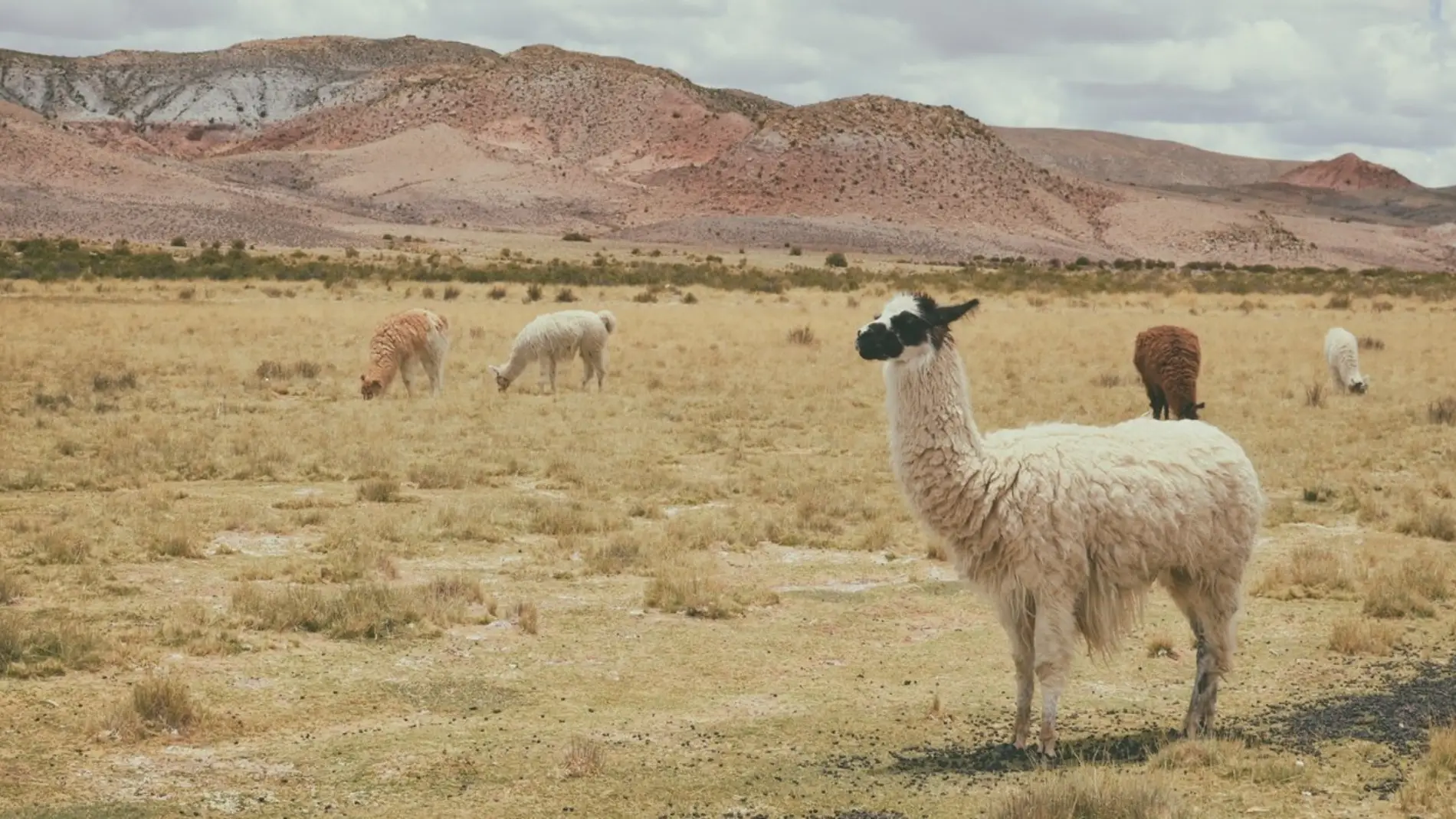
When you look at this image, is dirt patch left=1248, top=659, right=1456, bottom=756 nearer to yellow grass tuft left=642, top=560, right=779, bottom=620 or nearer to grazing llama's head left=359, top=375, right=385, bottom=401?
yellow grass tuft left=642, top=560, right=779, bottom=620

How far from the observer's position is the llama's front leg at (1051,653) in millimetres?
7492

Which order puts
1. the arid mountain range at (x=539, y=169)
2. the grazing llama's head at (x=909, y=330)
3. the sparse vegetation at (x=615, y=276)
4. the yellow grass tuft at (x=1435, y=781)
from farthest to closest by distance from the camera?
the arid mountain range at (x=539, y=169) → the sparse vegetation at (x=615, y=276) → the grazing llama's head at (x=909, y=330) → the yellow grass tuft at (x=1435, y=781)

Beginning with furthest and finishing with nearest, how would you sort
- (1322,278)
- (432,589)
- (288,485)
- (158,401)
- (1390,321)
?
1. (1322,278)
2. (1390,321)
3. (158,401)
4. (288,485)
5. (432,589)

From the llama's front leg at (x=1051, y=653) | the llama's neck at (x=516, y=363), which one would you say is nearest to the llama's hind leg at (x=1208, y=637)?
the llama's front leg at (x=1051, y=653)

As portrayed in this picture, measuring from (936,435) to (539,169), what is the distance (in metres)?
116

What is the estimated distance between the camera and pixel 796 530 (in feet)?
44.9

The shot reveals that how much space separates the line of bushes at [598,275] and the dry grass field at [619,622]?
2702cm

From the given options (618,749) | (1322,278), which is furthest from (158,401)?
(1322,278)

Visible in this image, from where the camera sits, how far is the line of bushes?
49062mm

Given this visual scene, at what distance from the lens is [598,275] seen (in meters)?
52.8

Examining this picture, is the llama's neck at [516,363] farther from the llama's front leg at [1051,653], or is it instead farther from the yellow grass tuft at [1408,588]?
the llama's front leg at [1051,653]

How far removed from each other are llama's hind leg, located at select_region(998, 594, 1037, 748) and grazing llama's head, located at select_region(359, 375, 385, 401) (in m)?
15.6

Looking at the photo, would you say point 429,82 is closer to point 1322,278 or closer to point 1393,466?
point 1322,278

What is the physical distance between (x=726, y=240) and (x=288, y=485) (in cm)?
8268
